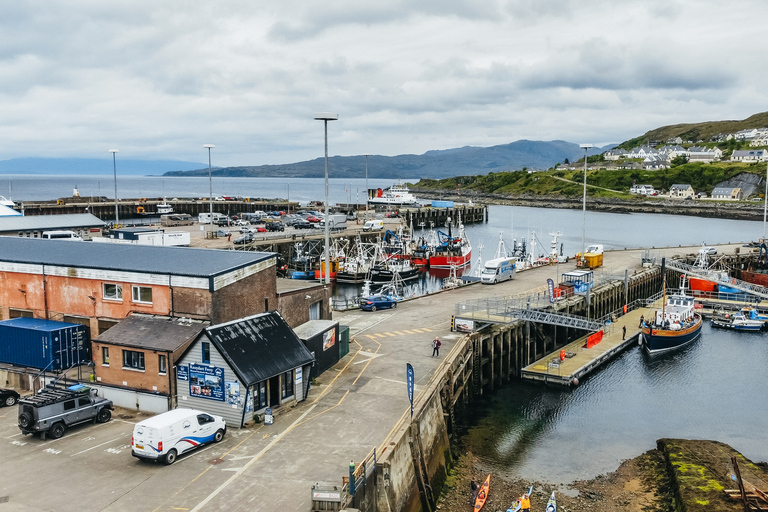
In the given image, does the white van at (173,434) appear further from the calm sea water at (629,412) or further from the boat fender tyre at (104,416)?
the calm sea water at (629,412)

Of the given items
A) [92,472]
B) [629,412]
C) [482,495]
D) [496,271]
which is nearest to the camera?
[92,472]

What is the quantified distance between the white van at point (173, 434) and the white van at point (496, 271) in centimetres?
3786

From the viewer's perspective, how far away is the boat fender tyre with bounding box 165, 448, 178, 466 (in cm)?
2193

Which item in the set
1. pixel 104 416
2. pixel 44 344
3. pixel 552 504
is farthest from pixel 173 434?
pixel 552 504

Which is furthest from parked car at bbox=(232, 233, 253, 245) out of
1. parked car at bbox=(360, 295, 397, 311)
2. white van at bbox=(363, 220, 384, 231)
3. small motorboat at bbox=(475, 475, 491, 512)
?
small motorboat at bbox=(475, 475, 491, 512)

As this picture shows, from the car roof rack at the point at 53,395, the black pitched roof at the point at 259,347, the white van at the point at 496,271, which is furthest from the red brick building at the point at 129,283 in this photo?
the white van at the point at 496,271

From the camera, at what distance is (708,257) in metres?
76.9

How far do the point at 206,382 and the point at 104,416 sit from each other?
472 centimetres

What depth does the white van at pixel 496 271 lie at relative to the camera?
190 ft

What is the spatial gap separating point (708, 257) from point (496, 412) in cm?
5369

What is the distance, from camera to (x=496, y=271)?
Answer: 191ft

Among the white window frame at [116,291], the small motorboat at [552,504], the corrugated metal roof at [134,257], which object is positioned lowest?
the small motorboat at [552,504]

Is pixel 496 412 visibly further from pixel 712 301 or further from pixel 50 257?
pixel 712 301

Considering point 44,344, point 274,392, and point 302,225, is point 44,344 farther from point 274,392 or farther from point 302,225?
point 302,225
